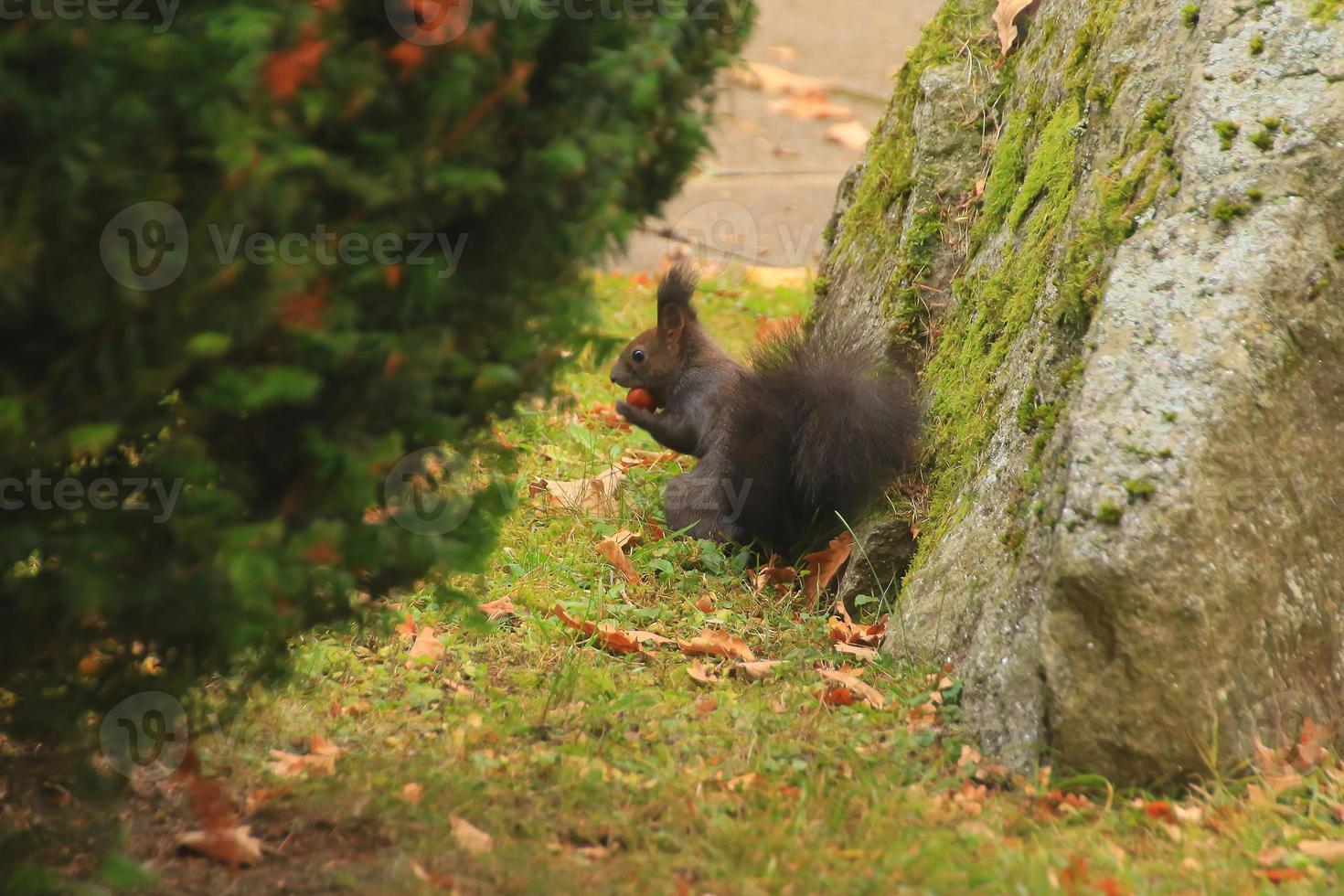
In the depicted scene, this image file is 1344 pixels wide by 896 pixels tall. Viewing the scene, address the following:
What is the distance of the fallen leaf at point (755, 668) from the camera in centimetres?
397

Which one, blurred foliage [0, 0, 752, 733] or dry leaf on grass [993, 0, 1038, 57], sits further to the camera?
dry leaf on grass [993, 0, 1038, 57]

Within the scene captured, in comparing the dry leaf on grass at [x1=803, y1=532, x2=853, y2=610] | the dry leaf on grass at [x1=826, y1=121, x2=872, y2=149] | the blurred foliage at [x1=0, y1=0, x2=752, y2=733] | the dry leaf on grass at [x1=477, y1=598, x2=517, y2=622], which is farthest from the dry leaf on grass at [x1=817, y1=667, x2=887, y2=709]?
the dry leaf on grass at [x1=826, y1=121, x2=872, y2=149]

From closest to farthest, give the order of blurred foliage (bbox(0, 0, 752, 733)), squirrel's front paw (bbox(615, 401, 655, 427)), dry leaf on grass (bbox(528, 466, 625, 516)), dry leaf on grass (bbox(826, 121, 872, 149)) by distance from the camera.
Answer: blurred foliage (bbox(0, 0, 752, 733)), dry leaf on grass (bbox(528, 466, 625, 516)), squirrel's front paw (bbox(615, 401, 655, 427)), dry leaf on grass (bbox(826, 121, 872, 149))

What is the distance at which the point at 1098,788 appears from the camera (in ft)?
10.3

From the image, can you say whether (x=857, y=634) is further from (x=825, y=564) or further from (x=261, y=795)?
(x=261, y=795)

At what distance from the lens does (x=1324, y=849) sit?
2.88 metres

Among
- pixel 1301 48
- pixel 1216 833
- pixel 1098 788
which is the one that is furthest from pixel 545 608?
pixel 1301 48

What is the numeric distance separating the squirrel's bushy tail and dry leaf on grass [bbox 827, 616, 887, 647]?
0.53 metres

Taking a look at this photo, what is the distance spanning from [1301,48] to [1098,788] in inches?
75.9

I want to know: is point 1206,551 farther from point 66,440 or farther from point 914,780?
point 66,440

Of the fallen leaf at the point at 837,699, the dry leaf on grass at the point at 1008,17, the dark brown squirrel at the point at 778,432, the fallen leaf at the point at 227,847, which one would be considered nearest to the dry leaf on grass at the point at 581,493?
the dark brown squirrel at the point at 778,432

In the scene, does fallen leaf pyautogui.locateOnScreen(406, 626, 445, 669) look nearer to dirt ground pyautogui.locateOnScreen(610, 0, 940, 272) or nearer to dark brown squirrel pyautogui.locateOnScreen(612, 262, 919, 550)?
dark brown squirrel pyautogui.locateOnScreen(612, 262, 919, 550)

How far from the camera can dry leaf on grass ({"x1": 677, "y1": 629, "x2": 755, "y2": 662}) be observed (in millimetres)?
4121

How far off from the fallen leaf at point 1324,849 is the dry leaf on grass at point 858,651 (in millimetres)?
1375
